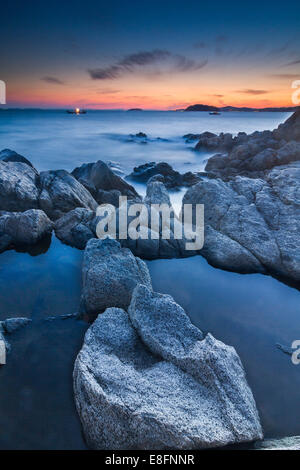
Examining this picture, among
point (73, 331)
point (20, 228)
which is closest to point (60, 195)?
point (20, 228)

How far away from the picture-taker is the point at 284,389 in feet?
18.7

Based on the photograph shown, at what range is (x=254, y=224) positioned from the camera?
411 inches

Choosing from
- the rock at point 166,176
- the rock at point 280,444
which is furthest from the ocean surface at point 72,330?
the rock at point 166,176

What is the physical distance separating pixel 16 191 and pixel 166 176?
12.1 m

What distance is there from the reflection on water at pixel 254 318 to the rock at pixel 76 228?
9.26 feet

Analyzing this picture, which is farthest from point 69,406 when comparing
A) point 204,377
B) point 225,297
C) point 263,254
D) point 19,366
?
point 263,254

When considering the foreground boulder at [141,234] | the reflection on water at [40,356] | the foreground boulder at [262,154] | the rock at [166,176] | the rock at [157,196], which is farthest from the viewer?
the foreground boulder at [262,154]

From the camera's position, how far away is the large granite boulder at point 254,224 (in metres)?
9.44

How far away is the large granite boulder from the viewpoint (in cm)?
944

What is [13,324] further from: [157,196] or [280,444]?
[157,196]

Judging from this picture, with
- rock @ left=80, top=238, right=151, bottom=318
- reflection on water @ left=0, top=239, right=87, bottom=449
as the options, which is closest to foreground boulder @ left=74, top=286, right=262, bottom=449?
reflection on water @ left=0, top=239, right=87, bottom=449

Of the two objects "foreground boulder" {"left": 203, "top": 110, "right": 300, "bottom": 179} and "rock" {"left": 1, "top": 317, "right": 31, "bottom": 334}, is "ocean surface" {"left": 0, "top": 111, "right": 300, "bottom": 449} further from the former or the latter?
"foreground boulder" {"left": 203, "top": 110, "right": 300, "bottom": 179}

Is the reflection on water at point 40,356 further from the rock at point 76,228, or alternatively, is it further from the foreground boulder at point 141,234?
the foreground boulder at point 141,234
